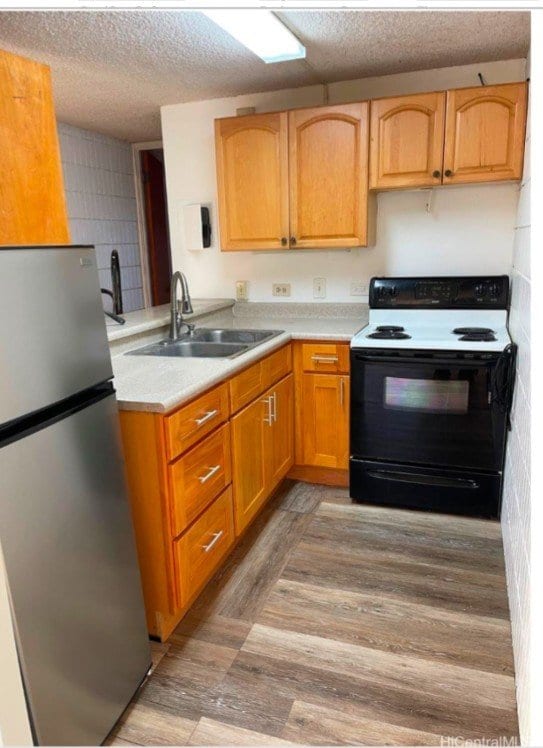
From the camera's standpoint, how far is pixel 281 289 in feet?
10.6

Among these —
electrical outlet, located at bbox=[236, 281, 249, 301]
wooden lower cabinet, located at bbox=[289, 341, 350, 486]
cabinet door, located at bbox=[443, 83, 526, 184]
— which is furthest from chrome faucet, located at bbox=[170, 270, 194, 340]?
cabinet door, located at bbox=[443, 83, 526, 184]

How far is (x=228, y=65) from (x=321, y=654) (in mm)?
2576

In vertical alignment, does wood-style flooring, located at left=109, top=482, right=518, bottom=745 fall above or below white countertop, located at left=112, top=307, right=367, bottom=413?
below

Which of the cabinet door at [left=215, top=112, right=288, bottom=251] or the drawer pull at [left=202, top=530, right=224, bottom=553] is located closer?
the drawer pull at [left=202, top=530, right=224, bottom=553]

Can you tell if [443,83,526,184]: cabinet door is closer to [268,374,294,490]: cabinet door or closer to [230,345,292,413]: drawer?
[230,345,292,413]: drawer

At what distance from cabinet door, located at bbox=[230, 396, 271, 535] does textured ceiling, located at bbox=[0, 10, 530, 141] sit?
5.13 feet

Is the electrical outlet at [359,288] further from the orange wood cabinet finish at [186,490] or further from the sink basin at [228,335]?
the orange wood cabinet finish at [186,490]

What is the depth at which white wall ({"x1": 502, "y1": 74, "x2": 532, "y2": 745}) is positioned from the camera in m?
1.35

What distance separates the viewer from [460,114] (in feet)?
7.98

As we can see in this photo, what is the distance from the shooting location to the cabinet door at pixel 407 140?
97.5 inches

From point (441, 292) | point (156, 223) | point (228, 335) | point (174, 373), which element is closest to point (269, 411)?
point (228, 335)

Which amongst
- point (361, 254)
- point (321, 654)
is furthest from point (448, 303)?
point (321, 654)

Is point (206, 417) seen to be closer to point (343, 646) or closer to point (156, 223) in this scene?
point (343, 646)

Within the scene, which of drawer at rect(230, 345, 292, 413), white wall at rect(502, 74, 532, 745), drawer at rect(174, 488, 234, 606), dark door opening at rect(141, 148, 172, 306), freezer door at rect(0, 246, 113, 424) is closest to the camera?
freezer door at rect(0, 246, 113, 424)
